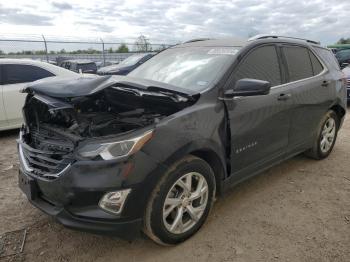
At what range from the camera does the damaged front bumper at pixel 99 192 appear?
2533 millimetres

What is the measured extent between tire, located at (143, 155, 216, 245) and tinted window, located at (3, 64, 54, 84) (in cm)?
505

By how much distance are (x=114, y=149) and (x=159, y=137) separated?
36 centimetres

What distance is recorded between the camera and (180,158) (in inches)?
A: 112

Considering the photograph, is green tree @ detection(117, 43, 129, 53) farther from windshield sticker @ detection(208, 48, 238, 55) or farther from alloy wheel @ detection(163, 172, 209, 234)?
alloy wheel @ detection(163, 172, 209, 234)

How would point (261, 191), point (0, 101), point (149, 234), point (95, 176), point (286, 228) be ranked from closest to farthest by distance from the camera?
point (95, 176)
point (149, 234)
point (286, 228)
point (261, 191)
point (0, 101)

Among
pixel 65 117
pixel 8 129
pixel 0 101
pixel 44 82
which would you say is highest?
pixel 44 82

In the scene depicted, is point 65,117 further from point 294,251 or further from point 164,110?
point 294,251

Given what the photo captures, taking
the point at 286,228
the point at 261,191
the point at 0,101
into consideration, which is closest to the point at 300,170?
the point at 261,191

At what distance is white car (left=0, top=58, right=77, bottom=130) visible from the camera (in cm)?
656

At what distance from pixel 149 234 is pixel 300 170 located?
2785mm

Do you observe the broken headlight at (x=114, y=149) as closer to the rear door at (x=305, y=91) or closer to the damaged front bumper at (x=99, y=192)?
Answer: the damaged front bumper at (x=99, y=192)

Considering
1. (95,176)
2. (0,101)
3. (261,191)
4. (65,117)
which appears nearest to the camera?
(95,176)

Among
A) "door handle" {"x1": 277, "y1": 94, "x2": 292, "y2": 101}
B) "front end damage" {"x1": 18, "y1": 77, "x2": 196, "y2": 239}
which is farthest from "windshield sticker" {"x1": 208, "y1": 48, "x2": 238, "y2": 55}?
"front end damage" {"x1": 18, "y1": 77, "x2": 196, "y2": 239}

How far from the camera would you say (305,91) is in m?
4.34
